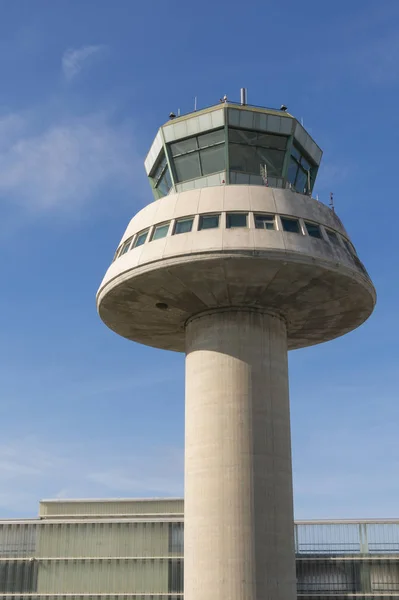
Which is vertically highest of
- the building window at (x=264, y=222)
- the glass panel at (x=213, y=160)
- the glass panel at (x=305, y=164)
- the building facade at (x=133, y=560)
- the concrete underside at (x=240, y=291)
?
the glass panel at (x=305, y=164)

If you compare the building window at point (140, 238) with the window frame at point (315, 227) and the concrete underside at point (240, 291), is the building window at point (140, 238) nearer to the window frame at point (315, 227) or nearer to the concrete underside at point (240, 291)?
the concrete underside at point (240, 291)

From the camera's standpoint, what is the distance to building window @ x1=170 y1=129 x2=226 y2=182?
1393 inches

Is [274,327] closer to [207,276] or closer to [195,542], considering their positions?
[207,276]

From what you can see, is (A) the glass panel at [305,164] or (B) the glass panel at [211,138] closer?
(B) the glass panel at [211,138]

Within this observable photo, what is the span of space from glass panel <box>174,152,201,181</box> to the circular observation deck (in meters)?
2.33

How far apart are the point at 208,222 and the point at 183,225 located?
4.06 feet

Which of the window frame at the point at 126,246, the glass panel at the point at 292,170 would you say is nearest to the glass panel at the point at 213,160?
the glass panel at the point at 292,170

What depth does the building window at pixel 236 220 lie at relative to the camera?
1266 inches

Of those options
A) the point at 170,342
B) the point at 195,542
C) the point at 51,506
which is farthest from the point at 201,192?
the point at 51,506

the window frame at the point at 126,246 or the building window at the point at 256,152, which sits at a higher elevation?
the building window at the point at 256,152

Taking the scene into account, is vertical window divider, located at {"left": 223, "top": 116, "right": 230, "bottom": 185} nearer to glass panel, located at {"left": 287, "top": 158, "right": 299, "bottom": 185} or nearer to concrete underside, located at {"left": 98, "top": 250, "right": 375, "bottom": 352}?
glass panel, located at {"left": 287, "top": 158, "right": 299, "bottom": 185}

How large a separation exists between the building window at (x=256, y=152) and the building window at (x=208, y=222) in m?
3.92

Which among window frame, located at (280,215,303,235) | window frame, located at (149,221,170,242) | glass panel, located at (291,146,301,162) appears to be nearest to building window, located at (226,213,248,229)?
window frame, located at (280,215,303,235)

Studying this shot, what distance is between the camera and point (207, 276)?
32.2m
